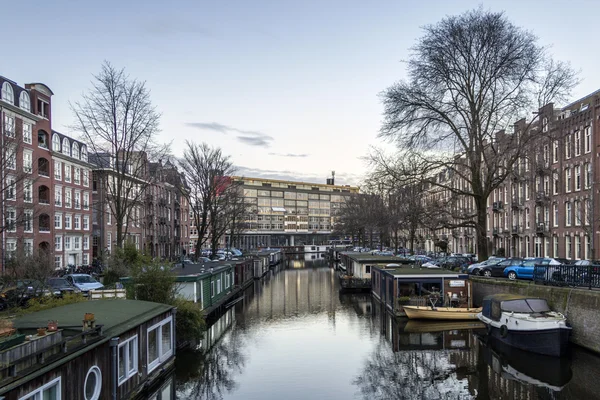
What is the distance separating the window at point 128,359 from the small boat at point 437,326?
18.1 metres

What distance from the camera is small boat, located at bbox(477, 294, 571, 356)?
2402 cm

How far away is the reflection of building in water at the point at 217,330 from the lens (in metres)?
29.5

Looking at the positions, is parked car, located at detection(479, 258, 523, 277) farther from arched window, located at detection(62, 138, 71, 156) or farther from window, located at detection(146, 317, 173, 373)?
arched window, located at detection(62, 138, 71, 156)

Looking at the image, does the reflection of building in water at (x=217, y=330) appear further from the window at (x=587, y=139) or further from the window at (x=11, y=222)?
the window at (x=587, y=139)

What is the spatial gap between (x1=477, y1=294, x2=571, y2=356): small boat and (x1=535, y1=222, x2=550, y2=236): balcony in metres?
35.7

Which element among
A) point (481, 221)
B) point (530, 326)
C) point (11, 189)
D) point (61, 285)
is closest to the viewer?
point (530, 326)

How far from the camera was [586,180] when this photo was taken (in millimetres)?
52094

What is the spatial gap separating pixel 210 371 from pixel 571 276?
59.2 feet

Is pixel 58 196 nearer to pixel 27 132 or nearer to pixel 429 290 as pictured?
pixel 27 132

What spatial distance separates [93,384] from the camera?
15211mm

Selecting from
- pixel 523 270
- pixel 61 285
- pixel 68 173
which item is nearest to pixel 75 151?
pixel 68 173

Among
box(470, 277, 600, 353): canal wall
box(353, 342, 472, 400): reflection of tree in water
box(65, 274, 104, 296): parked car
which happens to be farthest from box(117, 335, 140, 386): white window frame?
box(65, 274, 104, 296): parked car

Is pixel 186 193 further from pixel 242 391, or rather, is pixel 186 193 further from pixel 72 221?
pixel 242 391

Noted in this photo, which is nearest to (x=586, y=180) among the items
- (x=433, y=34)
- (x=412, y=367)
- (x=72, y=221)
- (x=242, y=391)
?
(x=433, y=34)
